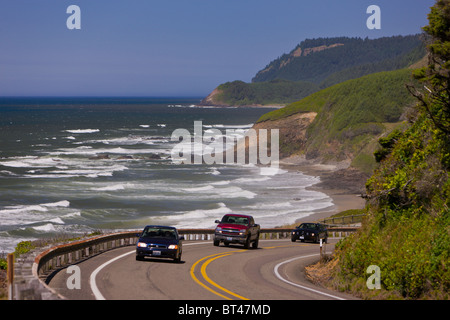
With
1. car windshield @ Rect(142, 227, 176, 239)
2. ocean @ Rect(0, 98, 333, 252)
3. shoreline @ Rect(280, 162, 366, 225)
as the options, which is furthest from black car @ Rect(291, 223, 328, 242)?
car windshield @ Rect(142, 227, 176, 239)

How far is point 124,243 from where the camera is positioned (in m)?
29.7

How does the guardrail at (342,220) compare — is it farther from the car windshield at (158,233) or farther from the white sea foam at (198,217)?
the car windshield at (158,233)

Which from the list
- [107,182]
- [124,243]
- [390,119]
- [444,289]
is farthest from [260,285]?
[390,119]

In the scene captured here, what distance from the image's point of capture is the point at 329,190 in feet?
242

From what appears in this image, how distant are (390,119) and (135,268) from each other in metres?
104

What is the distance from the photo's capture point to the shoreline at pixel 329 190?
56850mm

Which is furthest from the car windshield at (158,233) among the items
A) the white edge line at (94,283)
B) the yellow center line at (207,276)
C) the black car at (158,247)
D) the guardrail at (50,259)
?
the white edge line at (94,283)

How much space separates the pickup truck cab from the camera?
1153 inches

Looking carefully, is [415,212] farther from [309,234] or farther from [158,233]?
[309,234]

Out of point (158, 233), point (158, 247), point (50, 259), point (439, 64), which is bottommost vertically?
point (158, 247)

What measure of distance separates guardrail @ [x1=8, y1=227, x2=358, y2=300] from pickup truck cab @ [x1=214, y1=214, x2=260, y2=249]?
4261 mm

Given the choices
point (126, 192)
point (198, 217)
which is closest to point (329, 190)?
point (126, 192)

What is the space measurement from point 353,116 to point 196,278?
102229 mm
